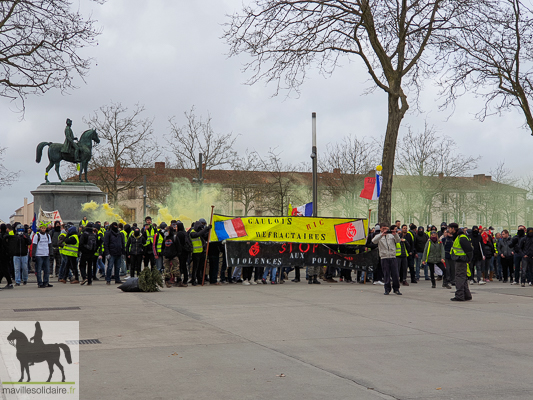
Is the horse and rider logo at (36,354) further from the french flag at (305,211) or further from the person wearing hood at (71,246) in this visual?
the french flag at (305,211)

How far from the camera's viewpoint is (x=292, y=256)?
18391 millimetres

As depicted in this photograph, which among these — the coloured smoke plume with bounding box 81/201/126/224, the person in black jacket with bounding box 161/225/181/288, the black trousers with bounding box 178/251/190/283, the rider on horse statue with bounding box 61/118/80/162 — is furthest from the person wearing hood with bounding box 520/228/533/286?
the rider on horse statue with bounding box 61/118/80/162

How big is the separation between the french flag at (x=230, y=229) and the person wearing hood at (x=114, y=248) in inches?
113

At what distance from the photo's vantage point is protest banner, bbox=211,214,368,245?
18.4 metres

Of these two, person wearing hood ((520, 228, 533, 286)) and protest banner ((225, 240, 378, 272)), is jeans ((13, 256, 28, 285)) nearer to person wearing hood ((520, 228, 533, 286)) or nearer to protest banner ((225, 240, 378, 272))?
protest banner ((225, 240, 378, 272))

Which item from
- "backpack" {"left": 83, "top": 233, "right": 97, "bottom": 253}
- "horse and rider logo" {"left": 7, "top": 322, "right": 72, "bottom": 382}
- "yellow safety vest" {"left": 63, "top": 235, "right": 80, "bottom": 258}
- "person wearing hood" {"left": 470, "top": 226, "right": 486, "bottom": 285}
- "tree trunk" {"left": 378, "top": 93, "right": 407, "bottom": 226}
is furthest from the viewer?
"tree trunk" {"left": 378, "top": 93, "right": 407, "bottom": 226}

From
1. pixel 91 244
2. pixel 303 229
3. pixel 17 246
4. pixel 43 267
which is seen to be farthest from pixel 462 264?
pixel 17 246

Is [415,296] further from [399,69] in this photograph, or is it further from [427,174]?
[427,174]

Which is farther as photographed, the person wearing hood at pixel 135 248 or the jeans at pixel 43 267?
the person wearing hood at pixel 135 248

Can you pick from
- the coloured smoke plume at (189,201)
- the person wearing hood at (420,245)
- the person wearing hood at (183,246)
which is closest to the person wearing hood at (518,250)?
the person wearing hood at (420,245)

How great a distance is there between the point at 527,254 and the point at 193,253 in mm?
10087

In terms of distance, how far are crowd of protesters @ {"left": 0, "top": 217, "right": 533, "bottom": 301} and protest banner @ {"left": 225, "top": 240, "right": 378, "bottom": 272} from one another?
0.21m

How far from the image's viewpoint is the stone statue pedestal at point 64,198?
29562 millimetres

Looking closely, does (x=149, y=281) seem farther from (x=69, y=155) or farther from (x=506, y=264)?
(x=69, y=155)
